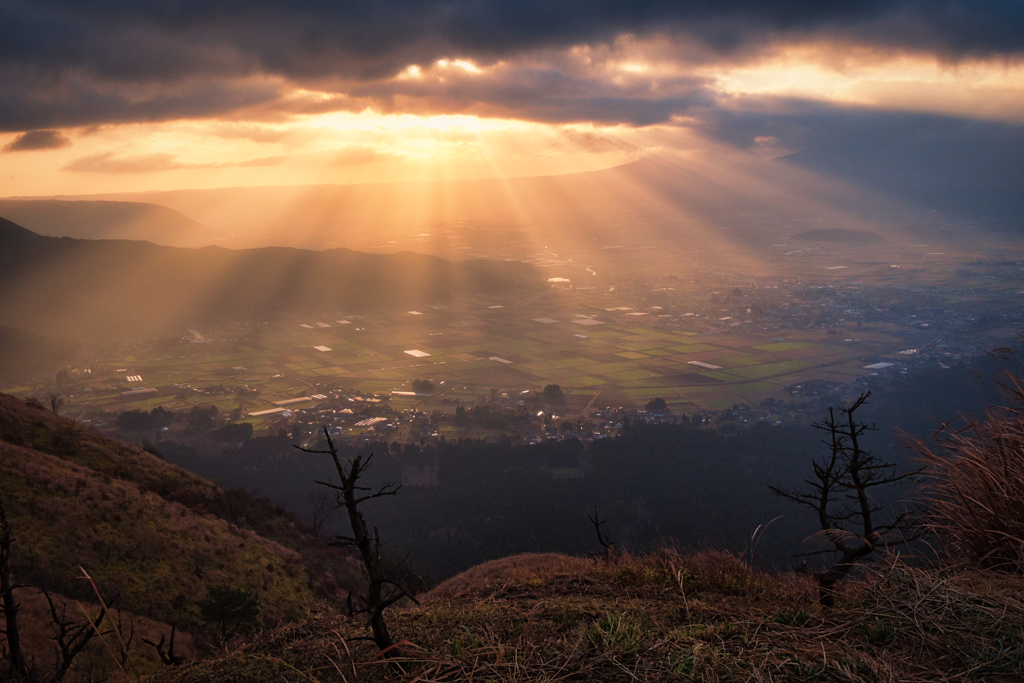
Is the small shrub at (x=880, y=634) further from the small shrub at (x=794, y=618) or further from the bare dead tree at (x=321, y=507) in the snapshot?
the bare dead tree at (x=321, y=507)

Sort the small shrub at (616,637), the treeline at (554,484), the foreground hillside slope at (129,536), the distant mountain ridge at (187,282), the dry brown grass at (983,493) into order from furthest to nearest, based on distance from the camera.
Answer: the distant mountain ridge at (187,282) < the treeline at (554,484) < the foreground hillside slope at (129,536) < the dry brown grass at (983,493) < the small shrub at (616,637)

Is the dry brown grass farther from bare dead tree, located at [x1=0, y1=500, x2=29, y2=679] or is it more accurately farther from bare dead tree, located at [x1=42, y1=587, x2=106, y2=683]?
bare dead tree, located at [x1=0, y1=500, x2=29, y2=679]

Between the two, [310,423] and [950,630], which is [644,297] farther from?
[950,630]

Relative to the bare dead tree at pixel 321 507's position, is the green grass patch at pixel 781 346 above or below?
above

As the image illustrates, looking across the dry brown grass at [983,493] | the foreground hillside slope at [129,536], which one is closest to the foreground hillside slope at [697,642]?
the dry brown grass at [983,493]

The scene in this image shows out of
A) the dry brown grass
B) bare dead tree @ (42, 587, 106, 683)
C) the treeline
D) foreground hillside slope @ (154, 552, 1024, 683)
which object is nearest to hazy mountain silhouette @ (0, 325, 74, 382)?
the treeline
